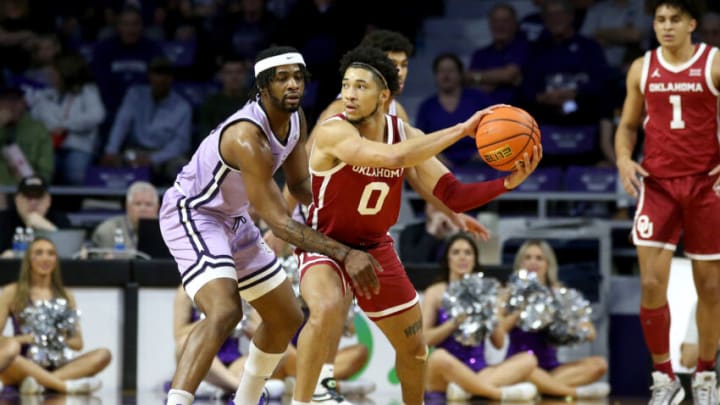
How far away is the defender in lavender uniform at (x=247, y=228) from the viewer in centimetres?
636

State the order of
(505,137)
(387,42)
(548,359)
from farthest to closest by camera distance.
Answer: (548,359) < (387,42) < (505,137)

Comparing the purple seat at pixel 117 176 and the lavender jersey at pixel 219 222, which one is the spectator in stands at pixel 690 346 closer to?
the lavender jersey at pixel 219 222

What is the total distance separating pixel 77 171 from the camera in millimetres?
12945

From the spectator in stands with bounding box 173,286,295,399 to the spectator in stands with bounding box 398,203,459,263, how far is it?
1399mm

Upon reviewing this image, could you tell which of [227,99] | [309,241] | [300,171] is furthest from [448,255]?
[309,241]

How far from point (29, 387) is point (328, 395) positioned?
305 centimetres

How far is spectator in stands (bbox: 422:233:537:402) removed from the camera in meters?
9.89

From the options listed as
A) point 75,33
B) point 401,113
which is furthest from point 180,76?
point 401,113

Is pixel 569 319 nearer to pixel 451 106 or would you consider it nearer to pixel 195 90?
pixel 451 106

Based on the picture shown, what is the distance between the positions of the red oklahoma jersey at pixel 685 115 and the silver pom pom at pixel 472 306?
2.30 m

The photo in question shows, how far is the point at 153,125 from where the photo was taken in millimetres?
13141

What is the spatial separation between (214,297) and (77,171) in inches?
271

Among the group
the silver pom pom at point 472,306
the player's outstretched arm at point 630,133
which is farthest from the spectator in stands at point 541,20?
the player's outstretched arm at point 630,133

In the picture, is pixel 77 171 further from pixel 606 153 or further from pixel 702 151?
pixel 702 151
